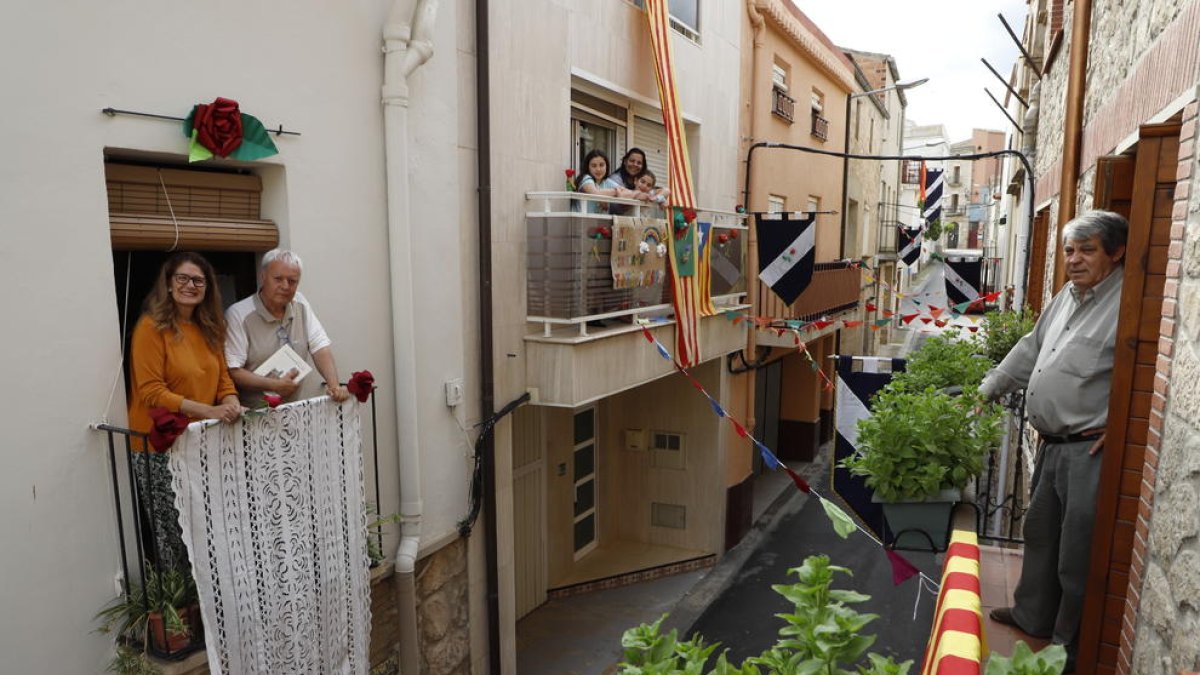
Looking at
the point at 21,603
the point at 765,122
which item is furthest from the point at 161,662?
the point at 765,122

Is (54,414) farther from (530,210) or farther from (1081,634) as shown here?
(1081,634)

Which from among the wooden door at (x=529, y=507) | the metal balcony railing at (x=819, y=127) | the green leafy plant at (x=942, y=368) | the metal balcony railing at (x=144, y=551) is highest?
the metal balcony railing at (x=819, y=127)

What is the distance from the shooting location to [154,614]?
13.0ft

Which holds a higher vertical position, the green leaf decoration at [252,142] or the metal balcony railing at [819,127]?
the metal balcony railing at [819,127]

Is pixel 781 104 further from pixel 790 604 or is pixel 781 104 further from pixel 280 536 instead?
pixel 280 536

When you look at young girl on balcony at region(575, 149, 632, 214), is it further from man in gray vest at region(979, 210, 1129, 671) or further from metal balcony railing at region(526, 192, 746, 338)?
man in gray vest at region(979, 210, 1129, 671)

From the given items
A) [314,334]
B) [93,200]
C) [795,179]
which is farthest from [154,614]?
[795,179]

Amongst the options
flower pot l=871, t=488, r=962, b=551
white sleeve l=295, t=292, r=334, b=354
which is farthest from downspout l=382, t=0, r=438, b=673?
flower pot l=871, t=488, r=962, b=551

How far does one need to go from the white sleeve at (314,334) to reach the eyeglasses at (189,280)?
0.70m

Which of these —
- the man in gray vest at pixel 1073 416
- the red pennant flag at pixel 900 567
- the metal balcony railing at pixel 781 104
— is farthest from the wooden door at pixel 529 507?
the metal balcony railing at pixel 781 104

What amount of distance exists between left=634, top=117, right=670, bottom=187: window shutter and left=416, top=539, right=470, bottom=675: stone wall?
194 inches

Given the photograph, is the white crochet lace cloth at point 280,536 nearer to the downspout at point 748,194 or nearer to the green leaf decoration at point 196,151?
the green leaf decoration at point 196,151

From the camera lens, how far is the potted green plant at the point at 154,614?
3.96 meters

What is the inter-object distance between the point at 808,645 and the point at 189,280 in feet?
11.1
